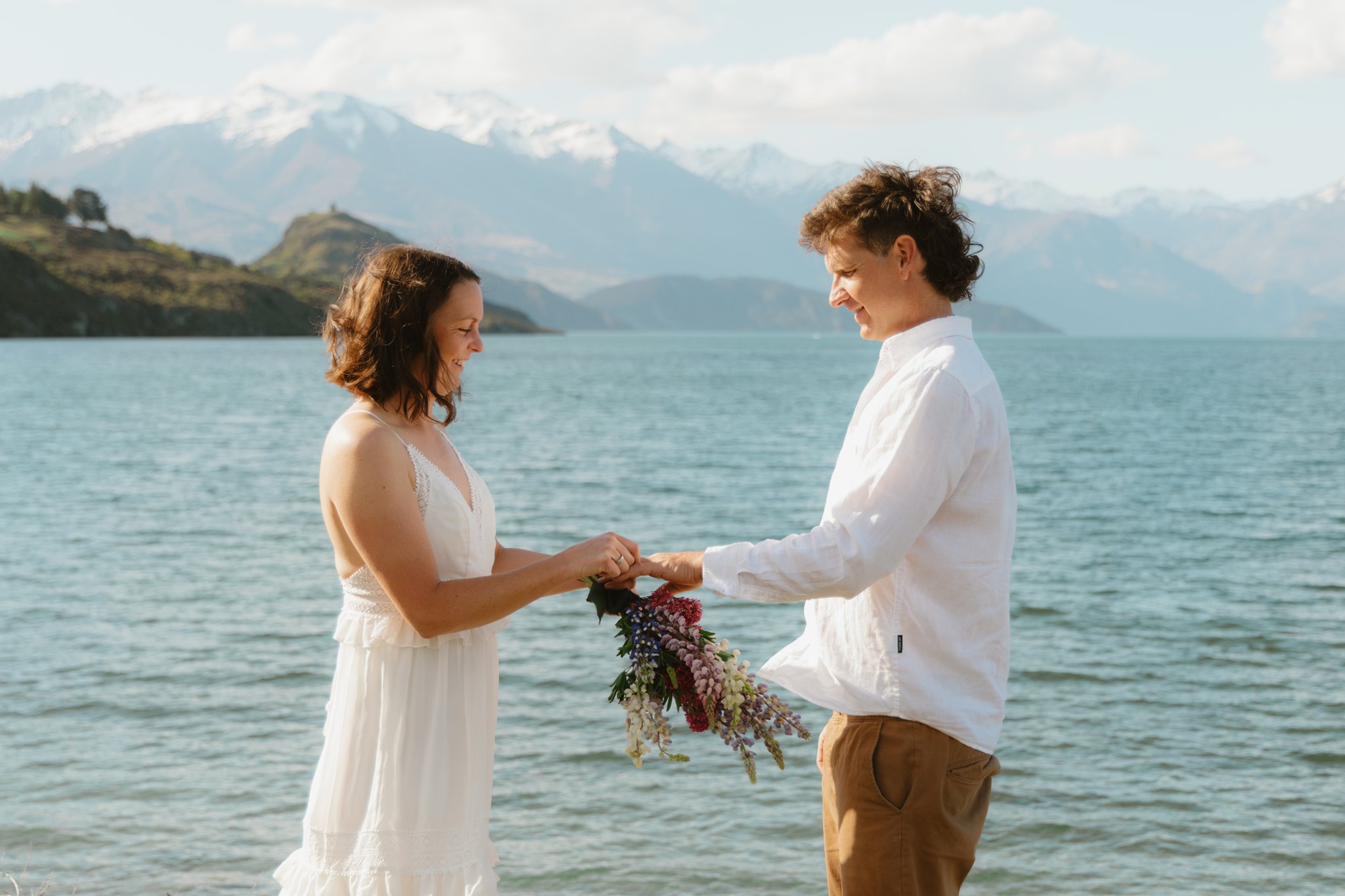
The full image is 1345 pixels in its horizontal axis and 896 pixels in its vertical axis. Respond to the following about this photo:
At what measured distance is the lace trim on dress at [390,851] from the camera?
3590mm

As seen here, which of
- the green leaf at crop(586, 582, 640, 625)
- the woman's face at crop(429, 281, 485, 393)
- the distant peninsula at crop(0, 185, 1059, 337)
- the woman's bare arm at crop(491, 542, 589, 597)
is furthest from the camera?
the distant peninsula at crop(0, 185, 1059, 337)

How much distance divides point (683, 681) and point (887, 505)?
990 millimetres

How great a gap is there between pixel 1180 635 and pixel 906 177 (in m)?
14.3

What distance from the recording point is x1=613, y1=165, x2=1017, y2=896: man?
3.38 meters

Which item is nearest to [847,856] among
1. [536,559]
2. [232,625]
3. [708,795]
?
[536,559]

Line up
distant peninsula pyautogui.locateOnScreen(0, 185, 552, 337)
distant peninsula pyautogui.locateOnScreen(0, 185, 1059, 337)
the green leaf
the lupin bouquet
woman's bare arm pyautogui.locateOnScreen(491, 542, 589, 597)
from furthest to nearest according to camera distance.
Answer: distant peninsula pyautogui.locateOnScreen(0, 185, 1059, 337)
distant peninsula pyautogui.locateOnScreen(0, 185, 552, 337)
woman's bare arm pyautogui.locateOnScreen(491, 542, 589, 597)
the green leaf
the lupin bouquet

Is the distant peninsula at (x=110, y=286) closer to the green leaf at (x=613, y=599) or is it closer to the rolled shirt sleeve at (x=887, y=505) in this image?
the green leaf at (x=613, y=599)

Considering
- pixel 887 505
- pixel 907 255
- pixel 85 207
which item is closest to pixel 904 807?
pixel 887 505

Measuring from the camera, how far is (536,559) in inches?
158

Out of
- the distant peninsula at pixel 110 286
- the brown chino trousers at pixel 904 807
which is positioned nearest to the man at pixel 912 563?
the brown chino trousers at pixel 904 807

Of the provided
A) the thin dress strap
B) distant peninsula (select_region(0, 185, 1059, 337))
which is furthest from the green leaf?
distant peninsula (select_region(0, 185, 1059, 337))

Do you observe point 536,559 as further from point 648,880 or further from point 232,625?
point 232,625

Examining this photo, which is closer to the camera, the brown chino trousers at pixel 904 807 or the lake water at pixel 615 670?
the brown chino trousers at pixel 904 807

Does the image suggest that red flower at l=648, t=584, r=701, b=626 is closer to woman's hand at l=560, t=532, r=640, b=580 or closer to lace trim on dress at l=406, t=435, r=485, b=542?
woman's hand at l=560, t=532, r=640, b=580
